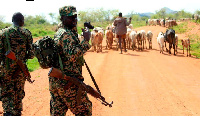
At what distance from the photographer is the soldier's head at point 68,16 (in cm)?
321

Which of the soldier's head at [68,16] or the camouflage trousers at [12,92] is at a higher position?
the soldier's head at [68,16]

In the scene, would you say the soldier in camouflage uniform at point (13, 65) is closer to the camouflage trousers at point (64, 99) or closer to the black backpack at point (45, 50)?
the camouflage trousers at point (64, 99)

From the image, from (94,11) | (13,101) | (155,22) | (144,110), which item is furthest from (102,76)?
(94,11)

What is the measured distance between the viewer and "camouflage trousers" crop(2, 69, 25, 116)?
4.31 m

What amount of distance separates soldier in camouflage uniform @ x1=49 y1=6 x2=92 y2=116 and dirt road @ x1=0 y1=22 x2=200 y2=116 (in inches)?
81.4

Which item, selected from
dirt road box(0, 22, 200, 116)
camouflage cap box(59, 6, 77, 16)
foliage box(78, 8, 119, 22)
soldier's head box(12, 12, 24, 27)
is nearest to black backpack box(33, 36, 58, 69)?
camouflage cap box(59, 6, 77, 16)

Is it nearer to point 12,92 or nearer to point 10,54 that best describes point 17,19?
point 10,54

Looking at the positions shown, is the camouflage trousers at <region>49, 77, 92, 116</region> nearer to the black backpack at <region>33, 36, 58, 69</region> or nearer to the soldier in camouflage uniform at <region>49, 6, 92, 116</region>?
the soldier in camouflage uniform at <region>49, 6, 92, 116</region>

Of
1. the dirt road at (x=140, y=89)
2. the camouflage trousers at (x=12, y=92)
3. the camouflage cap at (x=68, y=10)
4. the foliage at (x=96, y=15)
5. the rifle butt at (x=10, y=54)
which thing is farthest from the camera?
the foliage at (x=96, y=15)

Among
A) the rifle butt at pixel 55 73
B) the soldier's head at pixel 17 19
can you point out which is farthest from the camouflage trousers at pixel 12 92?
the rifle butt at pixel 55 73

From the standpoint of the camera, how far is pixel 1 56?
441 centimetres

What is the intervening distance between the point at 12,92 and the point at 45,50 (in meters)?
1.75

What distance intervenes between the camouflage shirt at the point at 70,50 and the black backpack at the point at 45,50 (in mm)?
91

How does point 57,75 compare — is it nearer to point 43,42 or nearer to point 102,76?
point 43,42
